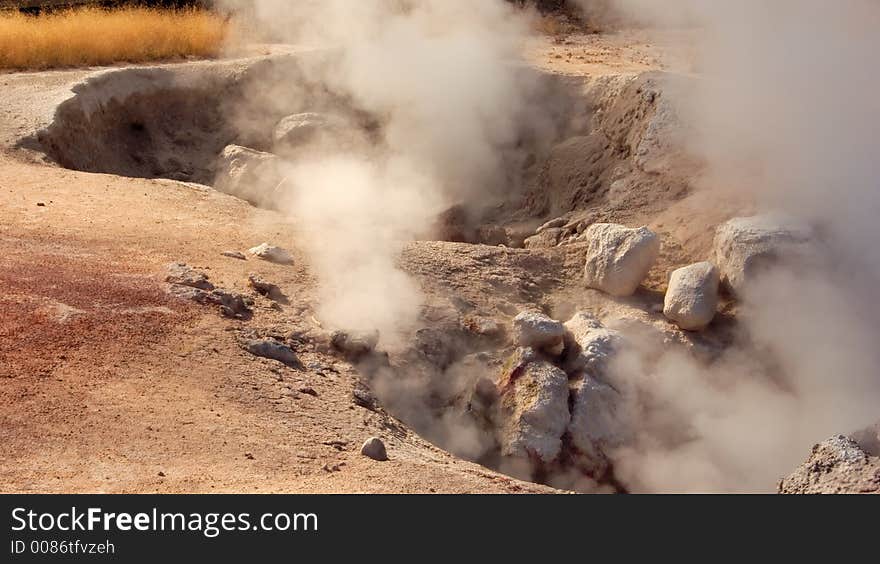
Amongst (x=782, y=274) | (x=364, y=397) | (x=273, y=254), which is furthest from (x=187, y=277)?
(x=782, y=274)

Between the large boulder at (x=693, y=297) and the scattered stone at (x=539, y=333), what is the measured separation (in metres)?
0.83

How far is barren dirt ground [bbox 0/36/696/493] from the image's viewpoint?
14.1 feet

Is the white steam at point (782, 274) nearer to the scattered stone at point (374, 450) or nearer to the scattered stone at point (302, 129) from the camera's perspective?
the scattered stone at point (374, 450)

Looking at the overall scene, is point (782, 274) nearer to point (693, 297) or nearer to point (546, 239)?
point (693, 297)

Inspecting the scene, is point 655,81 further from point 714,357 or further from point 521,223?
point 714,357

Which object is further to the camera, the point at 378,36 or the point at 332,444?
the point at 378,36

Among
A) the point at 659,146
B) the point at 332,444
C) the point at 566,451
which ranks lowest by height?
the point at 566,451

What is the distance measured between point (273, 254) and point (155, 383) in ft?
6.20

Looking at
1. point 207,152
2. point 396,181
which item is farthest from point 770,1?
point 207,152

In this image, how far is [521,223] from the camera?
358 inches

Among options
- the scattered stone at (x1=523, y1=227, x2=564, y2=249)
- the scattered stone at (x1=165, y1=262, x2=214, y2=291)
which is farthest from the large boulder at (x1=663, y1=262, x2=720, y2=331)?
the scattered stone at (x1=165, y1=262, x2=214, y2=291)

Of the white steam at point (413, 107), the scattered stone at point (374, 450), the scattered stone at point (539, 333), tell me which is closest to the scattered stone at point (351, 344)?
the scattered stone at point (539, 333)

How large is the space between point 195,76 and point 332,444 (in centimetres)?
694

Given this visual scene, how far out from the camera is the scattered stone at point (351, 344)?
590 centimetres
